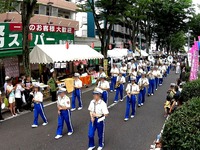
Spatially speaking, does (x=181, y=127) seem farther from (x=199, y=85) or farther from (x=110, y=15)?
(x=110, y=15)

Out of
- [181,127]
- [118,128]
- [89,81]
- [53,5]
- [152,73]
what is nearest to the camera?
[181,127]

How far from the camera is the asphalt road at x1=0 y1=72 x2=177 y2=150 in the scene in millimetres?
8344

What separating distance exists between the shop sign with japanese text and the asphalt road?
6.23m

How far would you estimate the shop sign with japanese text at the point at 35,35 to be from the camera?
1701 cm

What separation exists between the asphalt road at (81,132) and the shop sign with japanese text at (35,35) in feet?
20.4

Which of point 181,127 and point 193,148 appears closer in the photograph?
point 193,148

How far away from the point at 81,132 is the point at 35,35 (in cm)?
1201

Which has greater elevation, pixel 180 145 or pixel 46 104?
pixel 180 145

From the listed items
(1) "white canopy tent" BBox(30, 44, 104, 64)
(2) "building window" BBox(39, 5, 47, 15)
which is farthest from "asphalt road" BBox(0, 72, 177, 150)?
(2) "building window" BBox(39, 5, 47, 15)

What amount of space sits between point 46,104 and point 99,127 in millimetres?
7465

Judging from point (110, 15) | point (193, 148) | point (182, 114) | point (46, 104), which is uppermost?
point (110, 15)

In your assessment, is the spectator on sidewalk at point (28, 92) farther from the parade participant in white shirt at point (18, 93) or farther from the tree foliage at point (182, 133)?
the tree foliage at point (182, 133)

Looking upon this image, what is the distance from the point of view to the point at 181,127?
18.0ft

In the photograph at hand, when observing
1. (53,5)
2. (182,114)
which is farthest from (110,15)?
(182,114)
